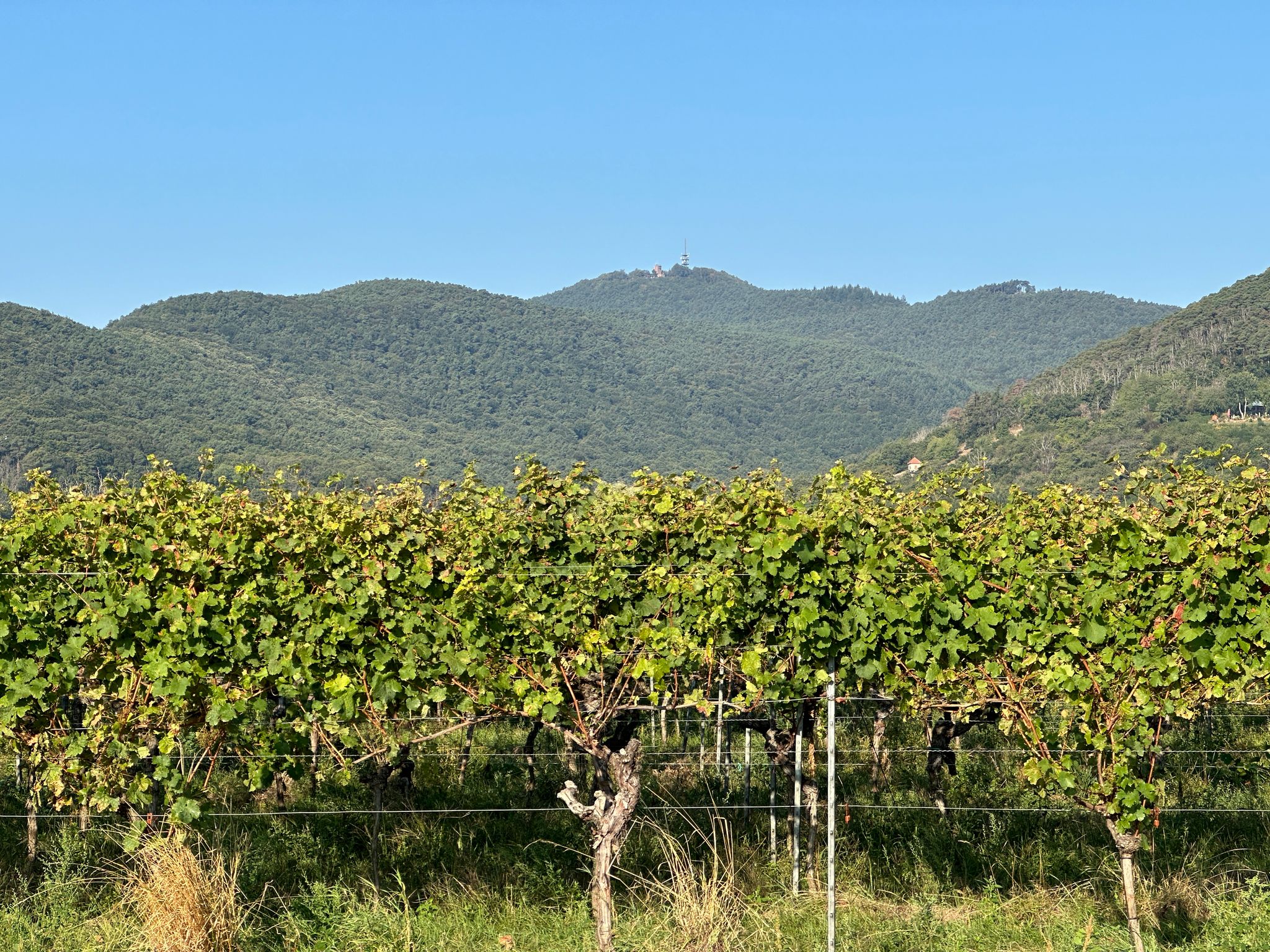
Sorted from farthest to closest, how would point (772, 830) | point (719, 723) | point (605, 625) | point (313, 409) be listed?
1. point (313, 409)
2. point (772, 830)
3. point (719, 723)
4. point (605, 625)

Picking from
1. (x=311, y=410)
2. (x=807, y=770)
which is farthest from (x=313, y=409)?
(x=807, y=770)

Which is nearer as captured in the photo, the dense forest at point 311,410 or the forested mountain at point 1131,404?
the forested mountain at point 1131,404

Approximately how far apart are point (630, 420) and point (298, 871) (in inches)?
7072

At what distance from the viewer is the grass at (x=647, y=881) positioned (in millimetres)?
6684

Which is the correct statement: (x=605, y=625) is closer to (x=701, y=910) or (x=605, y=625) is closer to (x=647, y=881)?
(x=701, y=910)

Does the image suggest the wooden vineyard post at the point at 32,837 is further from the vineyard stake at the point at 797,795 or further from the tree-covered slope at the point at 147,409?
the tree-covered slope at the point at 147,409

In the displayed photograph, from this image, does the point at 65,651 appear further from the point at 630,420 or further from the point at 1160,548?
the point at 630,420

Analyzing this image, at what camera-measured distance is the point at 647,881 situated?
26.7ft

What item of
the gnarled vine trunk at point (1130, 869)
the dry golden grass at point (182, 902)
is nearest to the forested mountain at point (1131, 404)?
the gnarled vine trunk at point (1130, 869)

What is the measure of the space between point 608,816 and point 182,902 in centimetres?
244

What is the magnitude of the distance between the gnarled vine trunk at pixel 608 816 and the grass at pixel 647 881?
19 centimetres

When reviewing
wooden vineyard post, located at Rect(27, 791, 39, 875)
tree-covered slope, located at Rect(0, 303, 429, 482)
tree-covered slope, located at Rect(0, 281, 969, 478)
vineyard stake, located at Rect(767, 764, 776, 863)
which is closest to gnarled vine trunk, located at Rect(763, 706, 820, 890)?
vineyard stake, located at Rect(767, 764, 776, 863)

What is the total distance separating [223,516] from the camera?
711 cm

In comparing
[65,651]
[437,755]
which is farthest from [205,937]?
[437,755]
